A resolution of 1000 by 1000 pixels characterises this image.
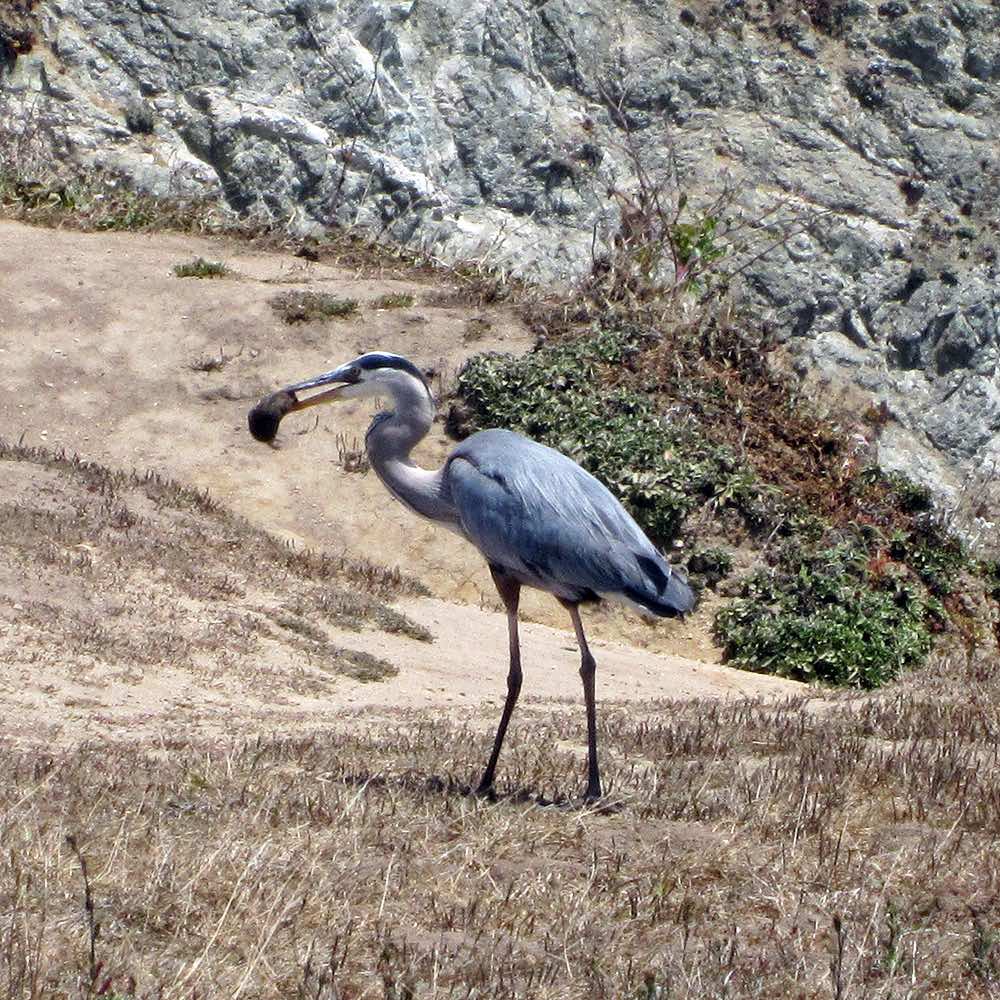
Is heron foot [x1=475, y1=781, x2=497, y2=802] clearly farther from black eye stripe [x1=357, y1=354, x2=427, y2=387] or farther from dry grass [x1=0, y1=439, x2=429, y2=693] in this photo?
dry grass [x1=0, y1=439, x2=429, y2=693]

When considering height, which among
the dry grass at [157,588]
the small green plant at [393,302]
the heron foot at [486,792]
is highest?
the heron foot at [486,792]

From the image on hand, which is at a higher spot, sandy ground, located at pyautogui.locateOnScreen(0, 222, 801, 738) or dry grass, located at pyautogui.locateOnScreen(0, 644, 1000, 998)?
dry grass, located at pyautogui.locateOnScreen(0, 644, 1000, 998)

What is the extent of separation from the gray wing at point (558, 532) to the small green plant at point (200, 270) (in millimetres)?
12840

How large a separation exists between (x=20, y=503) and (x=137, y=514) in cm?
99

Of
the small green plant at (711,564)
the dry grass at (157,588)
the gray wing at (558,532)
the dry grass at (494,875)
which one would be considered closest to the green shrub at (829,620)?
the small green plant at (711,564)

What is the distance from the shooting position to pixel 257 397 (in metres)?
17.5

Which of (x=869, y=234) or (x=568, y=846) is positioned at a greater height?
(x=568, y=846)

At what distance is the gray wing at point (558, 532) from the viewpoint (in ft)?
22.8

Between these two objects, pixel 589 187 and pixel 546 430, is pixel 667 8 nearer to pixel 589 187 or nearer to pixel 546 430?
pixel 589 187

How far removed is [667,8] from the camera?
29594mm

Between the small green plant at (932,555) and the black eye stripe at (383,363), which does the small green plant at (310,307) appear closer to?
the small green plant at (932,555)

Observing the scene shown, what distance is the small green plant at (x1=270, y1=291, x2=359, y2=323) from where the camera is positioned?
18484mm

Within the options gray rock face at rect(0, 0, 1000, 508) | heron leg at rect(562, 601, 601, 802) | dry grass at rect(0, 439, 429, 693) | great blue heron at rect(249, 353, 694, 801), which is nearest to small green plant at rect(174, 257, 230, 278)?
gray rock face at rect(0, 0, 1000, 508)

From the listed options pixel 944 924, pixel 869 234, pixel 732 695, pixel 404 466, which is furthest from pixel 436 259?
pixel 944 924
